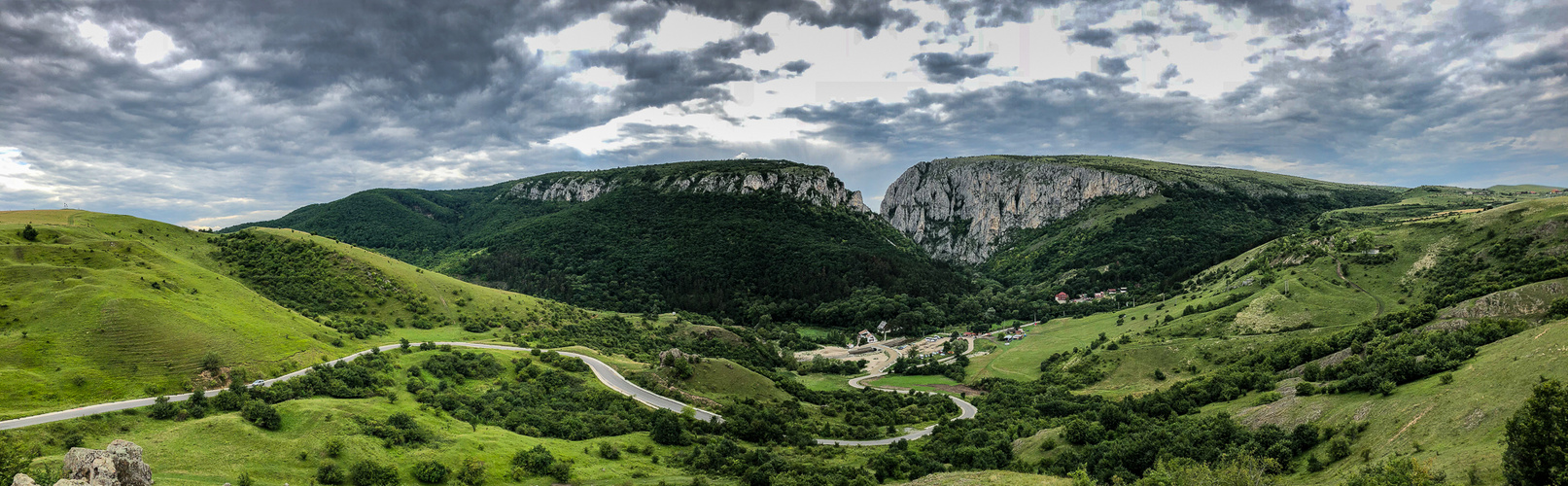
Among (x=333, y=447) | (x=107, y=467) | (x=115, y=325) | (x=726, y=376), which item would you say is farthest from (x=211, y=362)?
(x=726, y=376)

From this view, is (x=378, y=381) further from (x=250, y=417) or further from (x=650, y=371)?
(x=650, y=371)

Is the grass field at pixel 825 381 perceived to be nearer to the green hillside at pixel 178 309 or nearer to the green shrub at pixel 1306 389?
the green hillside at pixel 178 309

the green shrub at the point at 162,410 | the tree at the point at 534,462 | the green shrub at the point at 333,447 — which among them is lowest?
the tree at the point at 534,462

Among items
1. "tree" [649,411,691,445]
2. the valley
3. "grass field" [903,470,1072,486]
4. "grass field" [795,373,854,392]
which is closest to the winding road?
the valley

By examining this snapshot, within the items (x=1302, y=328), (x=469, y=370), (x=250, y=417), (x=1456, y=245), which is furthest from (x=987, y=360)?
(x=250, y=417)

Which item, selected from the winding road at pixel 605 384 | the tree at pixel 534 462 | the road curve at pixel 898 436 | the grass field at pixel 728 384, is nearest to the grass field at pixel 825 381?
the road curve at pixel 898 436

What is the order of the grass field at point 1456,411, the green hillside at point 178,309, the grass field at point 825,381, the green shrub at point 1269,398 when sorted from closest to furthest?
the grass field at point 1456,411, the green hillside at point 178,309, the green shrub at point 1269,398, the grass field at point 825,381

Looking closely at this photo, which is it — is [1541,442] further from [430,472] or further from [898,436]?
[430,472]
